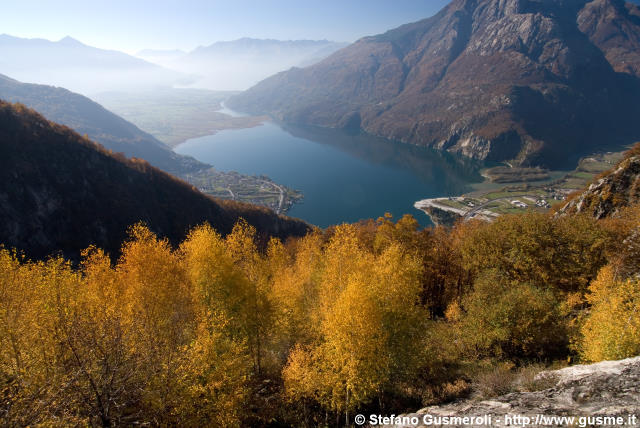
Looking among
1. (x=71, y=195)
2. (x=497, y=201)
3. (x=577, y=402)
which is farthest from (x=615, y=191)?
(x=497, y=201)

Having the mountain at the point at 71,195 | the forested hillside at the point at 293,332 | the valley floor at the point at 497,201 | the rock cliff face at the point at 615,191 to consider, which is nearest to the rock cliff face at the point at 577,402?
the forested hillside at the point at 293,332

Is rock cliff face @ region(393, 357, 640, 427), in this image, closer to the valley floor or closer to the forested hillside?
the forested hillside

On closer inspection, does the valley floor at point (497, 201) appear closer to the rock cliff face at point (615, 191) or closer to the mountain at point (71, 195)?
the rock cliff face at point (615, 191)

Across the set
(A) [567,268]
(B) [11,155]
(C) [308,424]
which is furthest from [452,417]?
(B) [11,155]

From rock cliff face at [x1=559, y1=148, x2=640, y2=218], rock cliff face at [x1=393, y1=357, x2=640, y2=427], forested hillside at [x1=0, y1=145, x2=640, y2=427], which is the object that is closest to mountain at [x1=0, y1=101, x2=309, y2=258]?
forested hillside at [x1=0, y1=145, x2=640, y2=427]

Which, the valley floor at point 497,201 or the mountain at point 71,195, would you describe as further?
the valley floor at point 497,201

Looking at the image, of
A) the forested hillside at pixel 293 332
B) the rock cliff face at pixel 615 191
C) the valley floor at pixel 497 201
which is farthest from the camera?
the valley floor at pixel 497 201

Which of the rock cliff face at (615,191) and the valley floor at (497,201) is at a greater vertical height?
the rock cliff face at (615,191)
